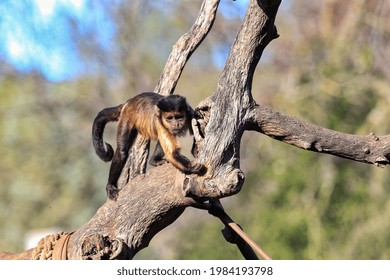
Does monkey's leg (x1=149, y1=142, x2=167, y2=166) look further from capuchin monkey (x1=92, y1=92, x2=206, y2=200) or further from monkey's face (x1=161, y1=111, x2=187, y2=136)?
monkey's face (x1=161, y1=111, x2=187, y2=136)

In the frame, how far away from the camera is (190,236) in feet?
53.5

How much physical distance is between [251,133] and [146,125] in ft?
32.7

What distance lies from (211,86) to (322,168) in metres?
3.10

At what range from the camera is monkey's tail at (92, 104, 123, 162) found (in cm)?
673

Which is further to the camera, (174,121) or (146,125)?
(146,125)

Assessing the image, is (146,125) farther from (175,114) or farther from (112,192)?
(112,192)

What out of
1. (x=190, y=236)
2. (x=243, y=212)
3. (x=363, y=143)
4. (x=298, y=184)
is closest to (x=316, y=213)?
(x=298, y=184)

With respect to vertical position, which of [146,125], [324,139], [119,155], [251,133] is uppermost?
[251,133]

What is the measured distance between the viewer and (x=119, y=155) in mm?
6289

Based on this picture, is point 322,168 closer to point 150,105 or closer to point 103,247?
point 150,105

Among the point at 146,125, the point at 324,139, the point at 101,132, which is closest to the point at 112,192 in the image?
the point at 146,125

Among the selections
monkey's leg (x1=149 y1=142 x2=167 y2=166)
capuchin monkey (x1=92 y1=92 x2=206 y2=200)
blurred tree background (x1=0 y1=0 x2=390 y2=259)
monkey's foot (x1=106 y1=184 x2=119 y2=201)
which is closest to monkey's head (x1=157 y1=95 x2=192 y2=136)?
capuchin monkey (x1=92 y1=92 x2=206 y2=200)

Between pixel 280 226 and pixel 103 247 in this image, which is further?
pixel 280 226

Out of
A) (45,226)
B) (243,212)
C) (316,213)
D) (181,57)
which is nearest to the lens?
(181,57)
